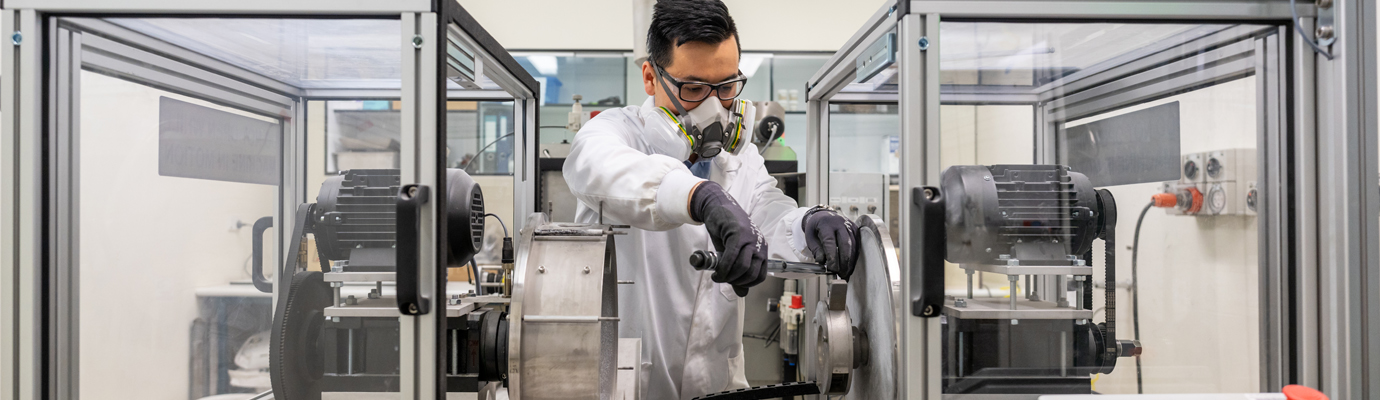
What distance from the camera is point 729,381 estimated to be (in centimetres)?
141

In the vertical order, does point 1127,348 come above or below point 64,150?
below

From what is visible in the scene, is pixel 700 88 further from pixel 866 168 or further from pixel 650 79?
pixel 866 168

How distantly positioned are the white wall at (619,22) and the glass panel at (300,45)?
1738 mm

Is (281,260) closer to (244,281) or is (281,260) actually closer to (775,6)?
(244,281)

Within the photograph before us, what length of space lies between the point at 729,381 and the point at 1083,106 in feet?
2.97

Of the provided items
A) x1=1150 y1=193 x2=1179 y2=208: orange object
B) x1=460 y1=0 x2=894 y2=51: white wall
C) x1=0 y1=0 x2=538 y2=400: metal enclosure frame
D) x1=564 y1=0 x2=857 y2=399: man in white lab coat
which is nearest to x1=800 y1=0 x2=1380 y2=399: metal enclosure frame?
x1=1150 y1=193 x2=1179 y2=208: orange object

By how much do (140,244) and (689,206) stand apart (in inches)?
33.4

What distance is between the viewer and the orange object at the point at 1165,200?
1035 millimetres

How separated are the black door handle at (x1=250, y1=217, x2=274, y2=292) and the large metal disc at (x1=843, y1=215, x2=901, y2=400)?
0.97 m

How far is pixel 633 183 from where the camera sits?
3.09 feet

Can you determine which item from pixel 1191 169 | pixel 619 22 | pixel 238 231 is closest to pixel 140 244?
pixel 238 231

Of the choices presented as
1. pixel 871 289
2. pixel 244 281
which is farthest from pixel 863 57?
pixel 244 281

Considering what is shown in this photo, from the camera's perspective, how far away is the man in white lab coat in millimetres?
904

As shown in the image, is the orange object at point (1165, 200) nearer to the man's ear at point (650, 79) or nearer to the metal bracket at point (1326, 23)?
the metal bracket at point (1326, 23)
